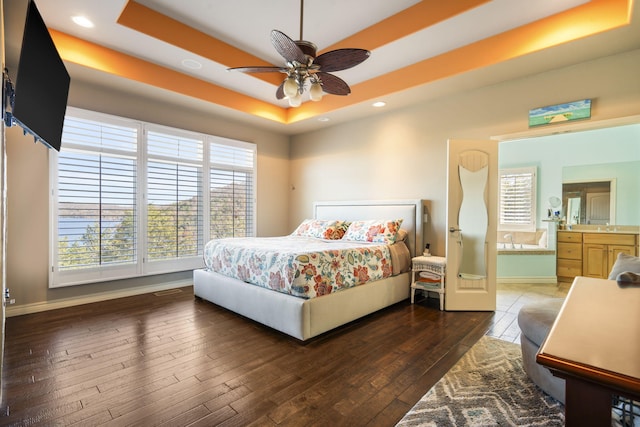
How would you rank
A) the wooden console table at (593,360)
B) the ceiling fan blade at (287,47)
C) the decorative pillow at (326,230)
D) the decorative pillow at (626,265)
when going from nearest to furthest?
1. the wooden console table at (593,360)
2. the decorative pillow at (626,265)
3. the ceiling fan blade at (287,47)
4. the decorative pillow at (326,230)

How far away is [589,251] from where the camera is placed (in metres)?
5.04

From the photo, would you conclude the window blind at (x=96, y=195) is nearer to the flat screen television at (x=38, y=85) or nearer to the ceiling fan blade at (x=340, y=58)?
A: the flat screen television at (x=38, y=85)

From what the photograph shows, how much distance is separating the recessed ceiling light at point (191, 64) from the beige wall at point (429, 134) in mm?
2494

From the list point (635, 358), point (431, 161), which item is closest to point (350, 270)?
point (431, 161)

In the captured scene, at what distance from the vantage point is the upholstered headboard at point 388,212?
13.9ft

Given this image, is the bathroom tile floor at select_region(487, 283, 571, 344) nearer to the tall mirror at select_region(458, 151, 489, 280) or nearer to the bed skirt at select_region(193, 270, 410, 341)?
the tall mirror at select_region(458, 151, 489, 280)

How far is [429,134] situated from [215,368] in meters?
3.87

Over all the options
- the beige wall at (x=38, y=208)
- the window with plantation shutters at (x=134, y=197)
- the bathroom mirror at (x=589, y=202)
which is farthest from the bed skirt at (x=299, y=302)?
the bathroom mirror at (x=589, y=202)

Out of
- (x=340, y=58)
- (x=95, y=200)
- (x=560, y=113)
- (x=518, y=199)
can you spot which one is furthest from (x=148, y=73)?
(x=518, y=199)

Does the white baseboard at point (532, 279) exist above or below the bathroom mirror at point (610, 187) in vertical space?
below

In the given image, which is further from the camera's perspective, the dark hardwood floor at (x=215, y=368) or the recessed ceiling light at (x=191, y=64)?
the recessed ceiling light at (x=191, y=64)

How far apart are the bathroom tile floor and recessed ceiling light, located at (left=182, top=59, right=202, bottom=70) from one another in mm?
4485

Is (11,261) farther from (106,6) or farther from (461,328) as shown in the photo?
(461,328)

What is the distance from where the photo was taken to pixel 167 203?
4.47m
